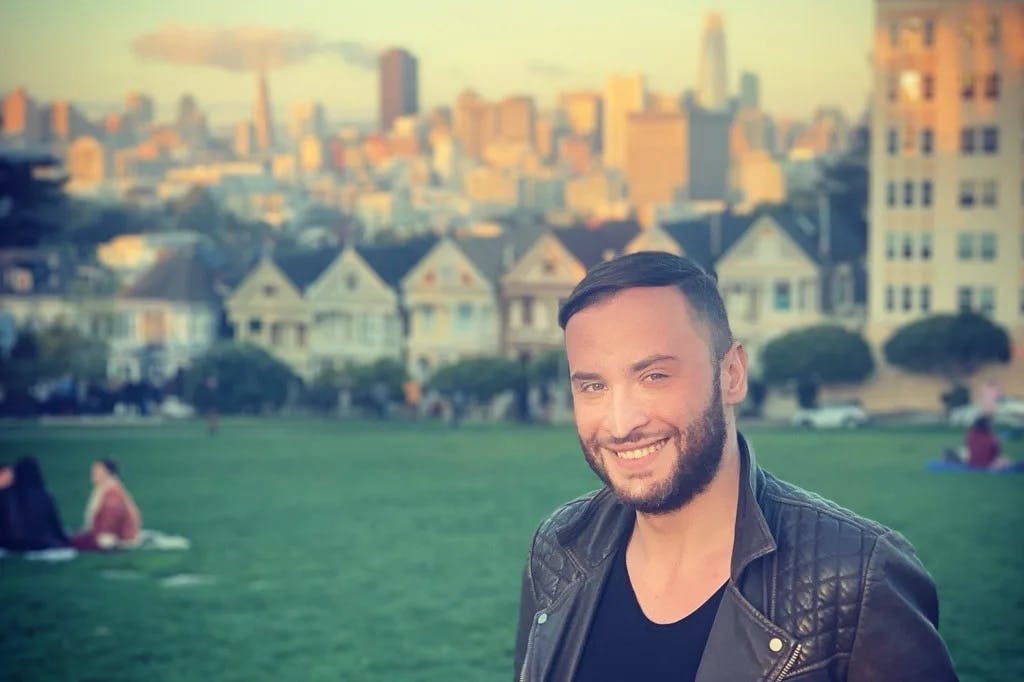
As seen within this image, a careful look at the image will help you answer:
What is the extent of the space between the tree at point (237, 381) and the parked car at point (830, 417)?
38.8ft

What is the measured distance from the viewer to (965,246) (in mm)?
38375

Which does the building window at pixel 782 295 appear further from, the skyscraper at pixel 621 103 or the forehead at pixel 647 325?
the forehead at pixel 647 325

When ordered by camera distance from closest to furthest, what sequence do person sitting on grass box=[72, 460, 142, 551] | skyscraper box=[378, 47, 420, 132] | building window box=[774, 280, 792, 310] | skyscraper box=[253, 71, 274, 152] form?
person sitting on grass box=[72, 460, 142, 551]
building window box=[774, 280, 792, 310]
skyscraper box=[378, 47, 420, 132]
skyscraper box=[253, 71, 274, 152]

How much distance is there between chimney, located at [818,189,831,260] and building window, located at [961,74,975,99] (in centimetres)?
452

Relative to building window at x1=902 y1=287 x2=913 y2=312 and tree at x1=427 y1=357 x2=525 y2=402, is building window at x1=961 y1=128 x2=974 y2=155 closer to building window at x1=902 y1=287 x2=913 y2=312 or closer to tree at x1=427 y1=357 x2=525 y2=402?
building window at x1=902 y1=287 x2=913 y2=312

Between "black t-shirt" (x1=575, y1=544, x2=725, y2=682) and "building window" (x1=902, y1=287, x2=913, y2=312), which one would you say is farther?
"building window" (x1=902, y1=287, x2=913, y2=312)

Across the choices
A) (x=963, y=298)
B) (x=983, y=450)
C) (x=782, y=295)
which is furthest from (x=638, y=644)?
(x=963, y=298)

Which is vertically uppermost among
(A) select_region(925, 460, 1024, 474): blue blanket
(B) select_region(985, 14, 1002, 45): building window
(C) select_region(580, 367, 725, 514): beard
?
(B) select_region(985, 14, 1002, 45): building window

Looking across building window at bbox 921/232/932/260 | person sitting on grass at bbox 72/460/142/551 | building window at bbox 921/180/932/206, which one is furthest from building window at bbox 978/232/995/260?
person sitting on grass at bbox 72/460/142/551

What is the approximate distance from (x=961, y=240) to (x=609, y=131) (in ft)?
31.3

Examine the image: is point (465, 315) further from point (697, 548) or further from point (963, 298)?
point (697, 548)

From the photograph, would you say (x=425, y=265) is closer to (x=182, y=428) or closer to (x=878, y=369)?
(x=182, y=428)

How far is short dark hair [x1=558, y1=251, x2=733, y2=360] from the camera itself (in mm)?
2883

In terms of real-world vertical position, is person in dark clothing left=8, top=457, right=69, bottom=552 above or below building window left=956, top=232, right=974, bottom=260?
below
